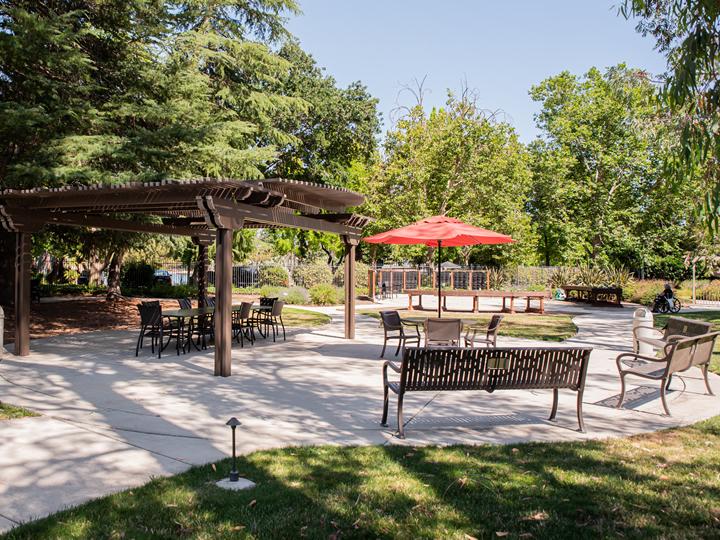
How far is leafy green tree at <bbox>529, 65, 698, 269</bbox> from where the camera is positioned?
40.8 meters

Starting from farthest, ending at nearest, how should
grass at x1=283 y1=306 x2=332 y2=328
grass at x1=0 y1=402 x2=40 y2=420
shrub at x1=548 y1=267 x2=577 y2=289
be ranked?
1. shrub at x1=548 y1=267 x2=577 y2=289
2. grass at x1=283 y1=306 x2=332 y2=328
3. grass at x1=0 y1=402 x2=40 y2=420

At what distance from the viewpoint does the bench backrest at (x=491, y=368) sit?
551 centimetres

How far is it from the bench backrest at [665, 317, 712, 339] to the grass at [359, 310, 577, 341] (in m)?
3.54

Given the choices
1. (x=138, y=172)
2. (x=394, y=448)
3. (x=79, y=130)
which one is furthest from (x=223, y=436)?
(x=79, y=130)

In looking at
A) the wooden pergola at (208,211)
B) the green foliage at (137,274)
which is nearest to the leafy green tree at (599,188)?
the green foliage at (137,274)

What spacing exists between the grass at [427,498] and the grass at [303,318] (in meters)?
12.0

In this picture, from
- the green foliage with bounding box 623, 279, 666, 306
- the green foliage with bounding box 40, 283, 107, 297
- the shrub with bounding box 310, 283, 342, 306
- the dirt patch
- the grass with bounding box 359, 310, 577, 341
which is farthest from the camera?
the green foliage with bounding box 623, 279, 666, 306

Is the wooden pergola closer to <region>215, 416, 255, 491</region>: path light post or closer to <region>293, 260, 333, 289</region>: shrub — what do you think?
<region>215, 416, 255, 491</region>: path light post

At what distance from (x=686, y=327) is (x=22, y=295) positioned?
11.8 metres

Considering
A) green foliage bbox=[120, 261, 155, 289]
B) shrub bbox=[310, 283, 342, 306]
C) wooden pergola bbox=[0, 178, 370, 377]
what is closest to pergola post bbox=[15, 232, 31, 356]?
wooden pergola bbox=[0, 178, 370, 377]

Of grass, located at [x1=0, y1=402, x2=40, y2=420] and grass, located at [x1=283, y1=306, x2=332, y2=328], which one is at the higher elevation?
grass, located at [x1=283, y1=306, x2=332, y2=328]

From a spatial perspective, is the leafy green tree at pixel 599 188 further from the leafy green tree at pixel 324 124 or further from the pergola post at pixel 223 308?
the pergola post at pixel 223 308

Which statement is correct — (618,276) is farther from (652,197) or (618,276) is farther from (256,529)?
(256,529)

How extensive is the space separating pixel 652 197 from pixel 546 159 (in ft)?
26.8
